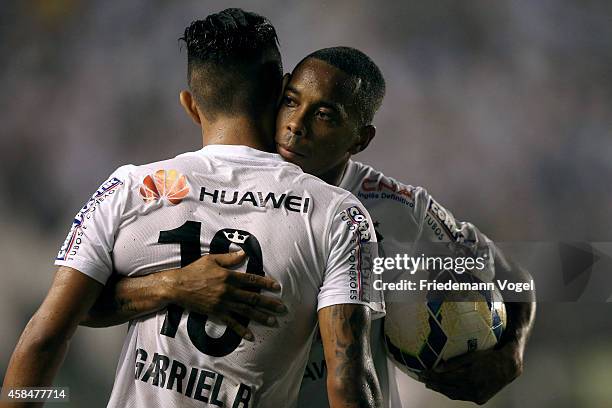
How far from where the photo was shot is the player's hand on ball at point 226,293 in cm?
169

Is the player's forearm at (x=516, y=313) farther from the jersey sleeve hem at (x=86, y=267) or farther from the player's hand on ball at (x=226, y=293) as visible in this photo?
the jersey sleeve hem at (x=86, y=267)

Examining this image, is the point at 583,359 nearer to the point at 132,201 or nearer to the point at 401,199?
the point at 401,199

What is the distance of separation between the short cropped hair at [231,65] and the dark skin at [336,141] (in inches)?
12.9

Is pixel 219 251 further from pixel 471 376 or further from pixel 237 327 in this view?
pixel 471 376

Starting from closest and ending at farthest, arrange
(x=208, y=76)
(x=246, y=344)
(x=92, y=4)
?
1. (x=246, y=344)
2. (x=208, y=76)
3. (x=92, y=4)

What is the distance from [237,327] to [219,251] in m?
0.18

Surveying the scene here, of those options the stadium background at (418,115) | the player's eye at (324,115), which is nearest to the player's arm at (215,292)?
the player's eye at (324,115)

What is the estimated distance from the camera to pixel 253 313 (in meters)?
1.70

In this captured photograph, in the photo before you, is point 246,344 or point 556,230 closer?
point 246,344

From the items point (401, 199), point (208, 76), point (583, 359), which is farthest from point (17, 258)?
point (583, 359)

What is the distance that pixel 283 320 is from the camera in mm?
1704

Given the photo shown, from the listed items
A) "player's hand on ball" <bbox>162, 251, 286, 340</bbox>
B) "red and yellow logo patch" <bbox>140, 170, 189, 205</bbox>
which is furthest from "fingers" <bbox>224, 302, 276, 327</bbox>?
"red and yellow logo patch" <bbox>140, 170, 189, 205</bbox>

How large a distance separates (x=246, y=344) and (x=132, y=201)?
421 mm

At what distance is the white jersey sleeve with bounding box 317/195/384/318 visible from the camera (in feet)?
5.52
